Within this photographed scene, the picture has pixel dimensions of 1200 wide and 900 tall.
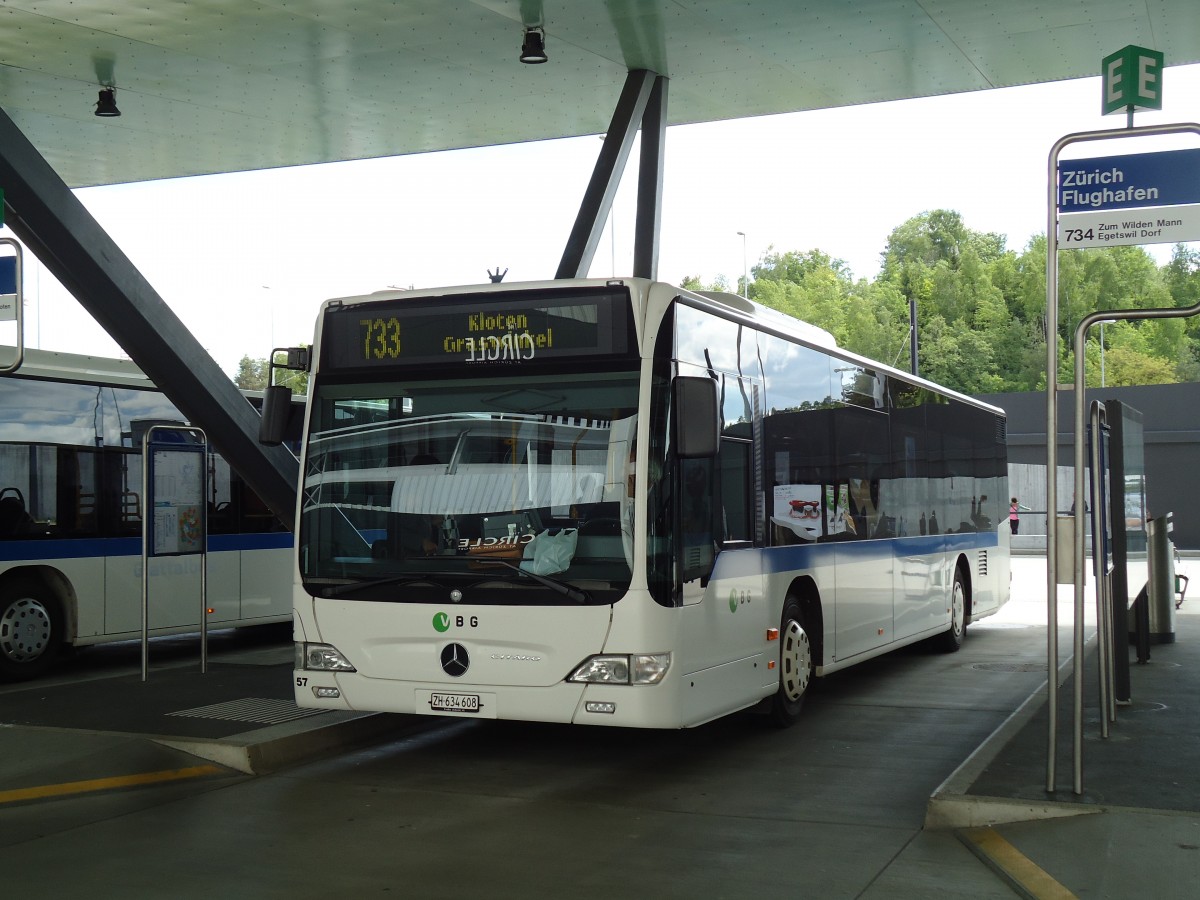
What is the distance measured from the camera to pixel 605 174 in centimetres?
1395

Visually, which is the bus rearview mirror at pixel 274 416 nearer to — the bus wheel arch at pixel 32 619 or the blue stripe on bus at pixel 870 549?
the blue stripe on bus at pixel 870 549

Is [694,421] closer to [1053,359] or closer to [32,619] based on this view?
[1053,359]

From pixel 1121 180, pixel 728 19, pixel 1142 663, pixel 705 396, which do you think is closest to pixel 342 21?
pixel 728 19

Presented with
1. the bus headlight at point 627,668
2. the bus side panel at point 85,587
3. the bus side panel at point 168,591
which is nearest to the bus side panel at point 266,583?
the bus side panel at point 168,591

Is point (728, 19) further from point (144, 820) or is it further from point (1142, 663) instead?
point (144, 820)

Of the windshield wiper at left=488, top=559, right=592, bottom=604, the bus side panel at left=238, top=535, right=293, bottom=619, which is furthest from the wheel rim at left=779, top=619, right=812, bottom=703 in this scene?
the bus side panel at left=238, top=535, right=293, bottom=619

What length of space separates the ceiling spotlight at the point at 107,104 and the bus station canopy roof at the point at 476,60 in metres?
0.20

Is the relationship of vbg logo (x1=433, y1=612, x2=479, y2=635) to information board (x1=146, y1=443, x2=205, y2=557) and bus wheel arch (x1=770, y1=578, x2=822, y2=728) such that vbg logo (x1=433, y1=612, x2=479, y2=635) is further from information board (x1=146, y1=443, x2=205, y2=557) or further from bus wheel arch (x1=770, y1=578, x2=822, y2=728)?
information board (x1=146, y1=443, x2=205, y2=557)

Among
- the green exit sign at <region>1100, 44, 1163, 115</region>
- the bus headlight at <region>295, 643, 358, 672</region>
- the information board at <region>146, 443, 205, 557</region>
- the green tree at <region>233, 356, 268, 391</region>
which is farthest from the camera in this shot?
the green tree at <region>233, 356, 268, 391</region>

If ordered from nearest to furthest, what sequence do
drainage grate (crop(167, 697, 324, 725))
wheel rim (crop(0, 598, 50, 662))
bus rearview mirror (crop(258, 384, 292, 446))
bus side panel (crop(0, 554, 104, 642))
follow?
bus rearview mirror (crop(258, 384, 292, 446)) → drainage grate (crop(167, 697, 324, 725)) → wheel rim (crop(0, 598, 50, 662)) → bus side panel (crop(0, 554, 104, 642))

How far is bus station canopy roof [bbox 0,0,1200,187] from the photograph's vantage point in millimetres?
11852

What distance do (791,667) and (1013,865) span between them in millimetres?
4070

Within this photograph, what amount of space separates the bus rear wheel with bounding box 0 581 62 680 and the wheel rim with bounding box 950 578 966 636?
972 centimetres

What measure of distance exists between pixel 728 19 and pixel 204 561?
22.6 feet
